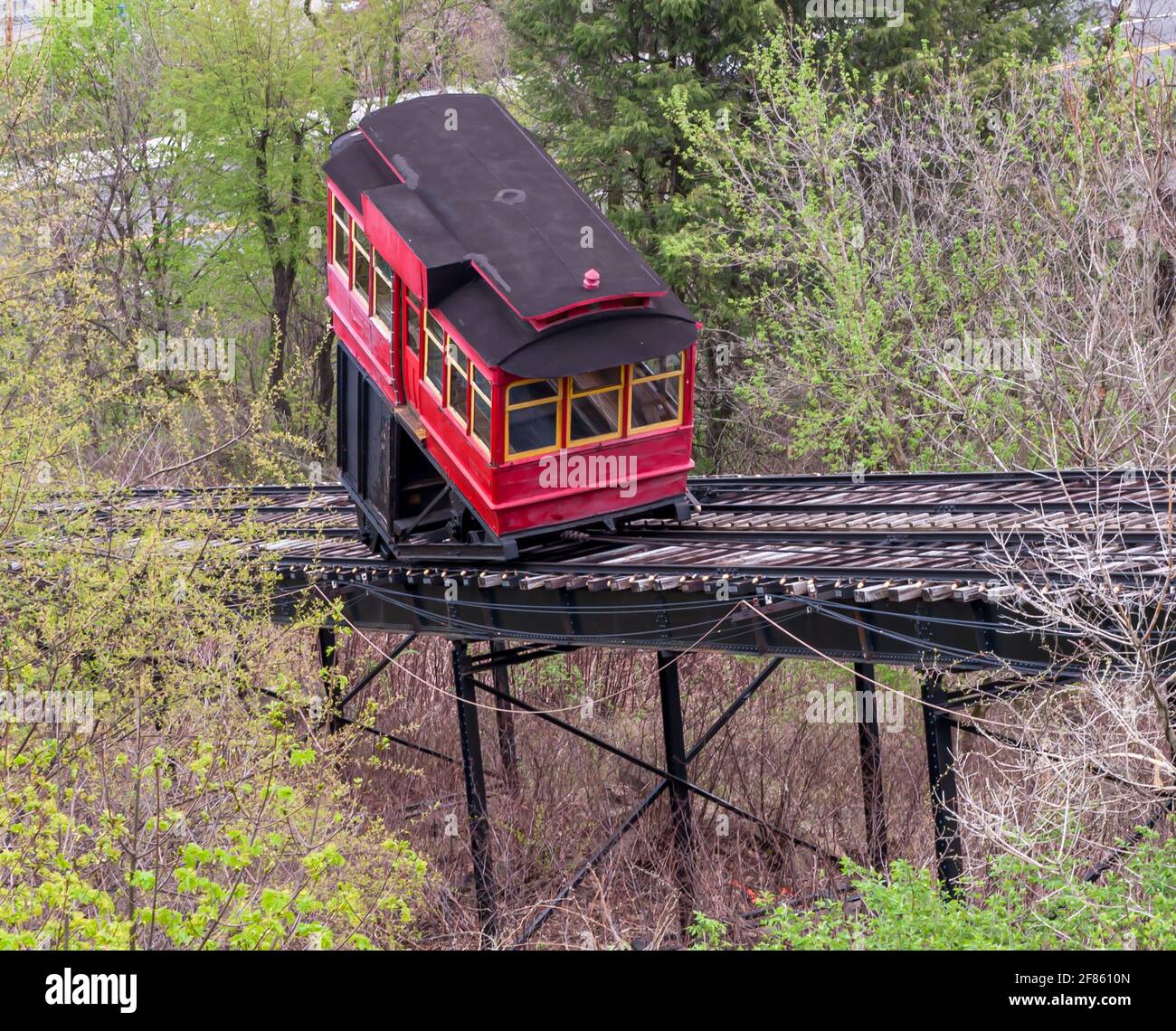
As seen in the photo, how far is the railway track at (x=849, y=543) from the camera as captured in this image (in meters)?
12.1

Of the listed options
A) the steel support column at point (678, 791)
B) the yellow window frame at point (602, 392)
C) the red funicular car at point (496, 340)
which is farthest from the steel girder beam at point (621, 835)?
the yellow window frame at point (602, 392)

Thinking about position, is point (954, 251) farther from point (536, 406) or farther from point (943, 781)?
point (943, 781)

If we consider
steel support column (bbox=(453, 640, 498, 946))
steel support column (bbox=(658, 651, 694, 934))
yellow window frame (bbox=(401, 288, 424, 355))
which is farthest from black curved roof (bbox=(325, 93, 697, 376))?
steel support column (bbox=(658, 651, 694, 934))

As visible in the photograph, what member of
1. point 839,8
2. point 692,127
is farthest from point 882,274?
point 839,8

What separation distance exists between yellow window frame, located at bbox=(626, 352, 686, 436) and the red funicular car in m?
0.02

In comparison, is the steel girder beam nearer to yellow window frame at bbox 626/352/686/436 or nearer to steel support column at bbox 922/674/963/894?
yellow window frame at bbox 626/352/686/436

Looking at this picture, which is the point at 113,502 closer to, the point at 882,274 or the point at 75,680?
the point at 75,680

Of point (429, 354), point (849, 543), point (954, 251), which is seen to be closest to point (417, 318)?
point (429, 354)

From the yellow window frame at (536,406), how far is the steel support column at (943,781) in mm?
4989

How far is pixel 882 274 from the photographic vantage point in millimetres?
29844

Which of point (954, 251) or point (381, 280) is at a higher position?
point (954, 251)

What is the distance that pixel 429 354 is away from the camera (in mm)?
16344

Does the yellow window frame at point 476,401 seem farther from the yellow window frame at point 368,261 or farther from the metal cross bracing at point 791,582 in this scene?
the yellow window frame at point 368,261

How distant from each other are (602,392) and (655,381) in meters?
0.76
